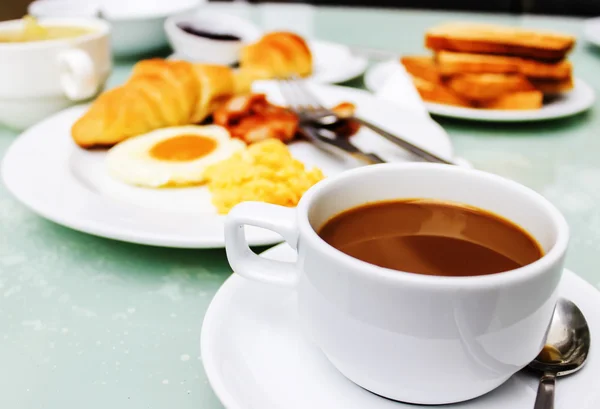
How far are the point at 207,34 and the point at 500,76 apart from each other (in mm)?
995

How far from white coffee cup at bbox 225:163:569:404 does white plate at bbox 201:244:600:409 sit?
22mm

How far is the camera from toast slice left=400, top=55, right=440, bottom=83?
1.61 m

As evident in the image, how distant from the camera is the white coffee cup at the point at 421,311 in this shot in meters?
0.49

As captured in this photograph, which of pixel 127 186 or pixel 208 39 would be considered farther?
pixel 208 39

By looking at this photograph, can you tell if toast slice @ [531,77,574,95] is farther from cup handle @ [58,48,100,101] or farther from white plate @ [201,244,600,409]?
cup handle @ [58,48,100,101]

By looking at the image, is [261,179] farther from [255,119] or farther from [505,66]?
[505,66]

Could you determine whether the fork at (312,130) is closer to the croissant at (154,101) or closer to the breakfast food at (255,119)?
the breakfast food at (255,119)

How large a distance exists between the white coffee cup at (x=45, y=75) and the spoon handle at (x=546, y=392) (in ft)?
3.90

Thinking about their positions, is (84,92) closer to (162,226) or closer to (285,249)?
(162,226)

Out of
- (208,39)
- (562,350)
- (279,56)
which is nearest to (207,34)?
(208,39)

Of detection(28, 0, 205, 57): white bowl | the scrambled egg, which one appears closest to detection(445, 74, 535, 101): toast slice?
the scrambled egg

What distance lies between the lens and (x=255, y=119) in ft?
4.45

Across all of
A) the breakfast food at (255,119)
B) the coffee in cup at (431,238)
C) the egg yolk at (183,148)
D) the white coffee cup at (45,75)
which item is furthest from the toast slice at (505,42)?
the coffee in cup at (431,238)

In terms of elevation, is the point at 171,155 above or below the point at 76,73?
below
